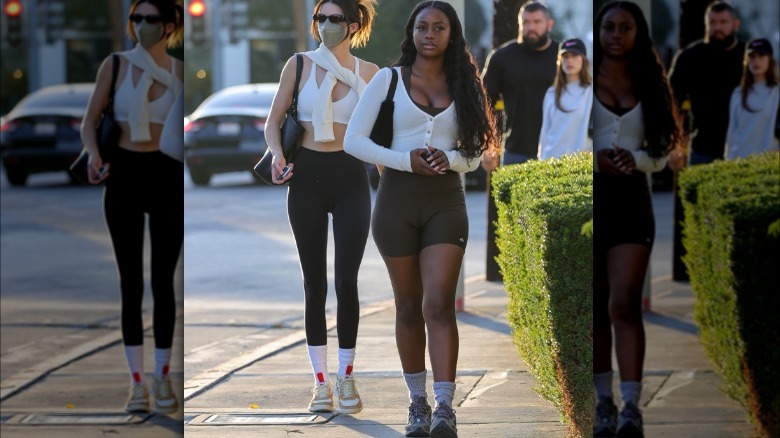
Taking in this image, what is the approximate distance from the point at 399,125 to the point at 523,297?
2.06 ft

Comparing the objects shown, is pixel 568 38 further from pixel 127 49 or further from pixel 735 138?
pixel 127 49

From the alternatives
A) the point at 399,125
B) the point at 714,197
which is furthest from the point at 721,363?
the point at 399,125

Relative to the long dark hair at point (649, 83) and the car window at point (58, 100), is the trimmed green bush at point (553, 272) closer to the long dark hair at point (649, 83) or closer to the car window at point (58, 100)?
the long dark hair at point (649, 83)

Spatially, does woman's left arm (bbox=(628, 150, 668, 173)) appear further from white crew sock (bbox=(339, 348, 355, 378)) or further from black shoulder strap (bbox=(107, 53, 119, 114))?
white crew sock (bbox=(339, 348, 355, 378))

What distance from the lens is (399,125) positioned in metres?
4.16

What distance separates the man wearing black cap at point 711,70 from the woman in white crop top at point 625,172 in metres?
0.25

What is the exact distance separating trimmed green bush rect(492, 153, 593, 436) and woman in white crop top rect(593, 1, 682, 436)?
32cm

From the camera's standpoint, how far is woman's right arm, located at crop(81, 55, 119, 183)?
→ 3299mm

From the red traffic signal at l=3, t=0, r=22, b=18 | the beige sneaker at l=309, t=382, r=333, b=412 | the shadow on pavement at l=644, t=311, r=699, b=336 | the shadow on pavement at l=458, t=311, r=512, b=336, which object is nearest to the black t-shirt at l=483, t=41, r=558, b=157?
the shadow on pavement at l=458, t=311, r=512, b=336

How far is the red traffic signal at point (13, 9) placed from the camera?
3201 millimetres

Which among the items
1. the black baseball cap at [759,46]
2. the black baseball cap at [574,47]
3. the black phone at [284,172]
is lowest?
the black phone at [284,172]

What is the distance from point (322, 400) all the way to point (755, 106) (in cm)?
146

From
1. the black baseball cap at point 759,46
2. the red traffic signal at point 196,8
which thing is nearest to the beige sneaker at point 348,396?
the red traffic signal at point 196,8

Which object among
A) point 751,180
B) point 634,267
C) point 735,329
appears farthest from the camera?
point 735,329
